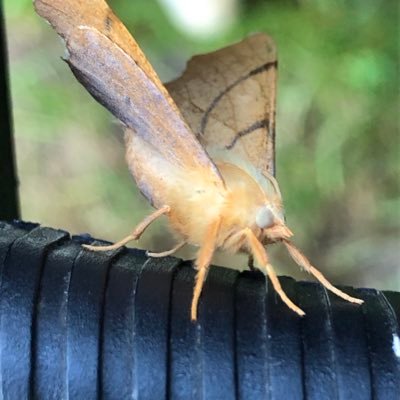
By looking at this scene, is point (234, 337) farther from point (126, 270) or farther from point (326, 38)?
point (326, 38)

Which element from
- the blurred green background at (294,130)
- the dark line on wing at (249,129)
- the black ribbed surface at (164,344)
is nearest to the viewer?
the black ribbed surface at (164,344)

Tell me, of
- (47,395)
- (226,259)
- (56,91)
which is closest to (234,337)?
(47,395)

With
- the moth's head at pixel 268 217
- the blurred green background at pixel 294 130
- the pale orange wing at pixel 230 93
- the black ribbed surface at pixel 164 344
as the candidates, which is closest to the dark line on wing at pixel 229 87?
the pale orange wing at pixel 230 93

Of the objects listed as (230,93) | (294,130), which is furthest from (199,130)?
(294,130)

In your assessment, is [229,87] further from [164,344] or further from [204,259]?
[164,344]

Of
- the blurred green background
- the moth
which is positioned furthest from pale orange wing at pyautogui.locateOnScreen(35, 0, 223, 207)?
the blurred green background

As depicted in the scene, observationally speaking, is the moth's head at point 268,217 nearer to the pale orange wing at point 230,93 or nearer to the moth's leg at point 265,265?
the moth's leg at point 265,265
